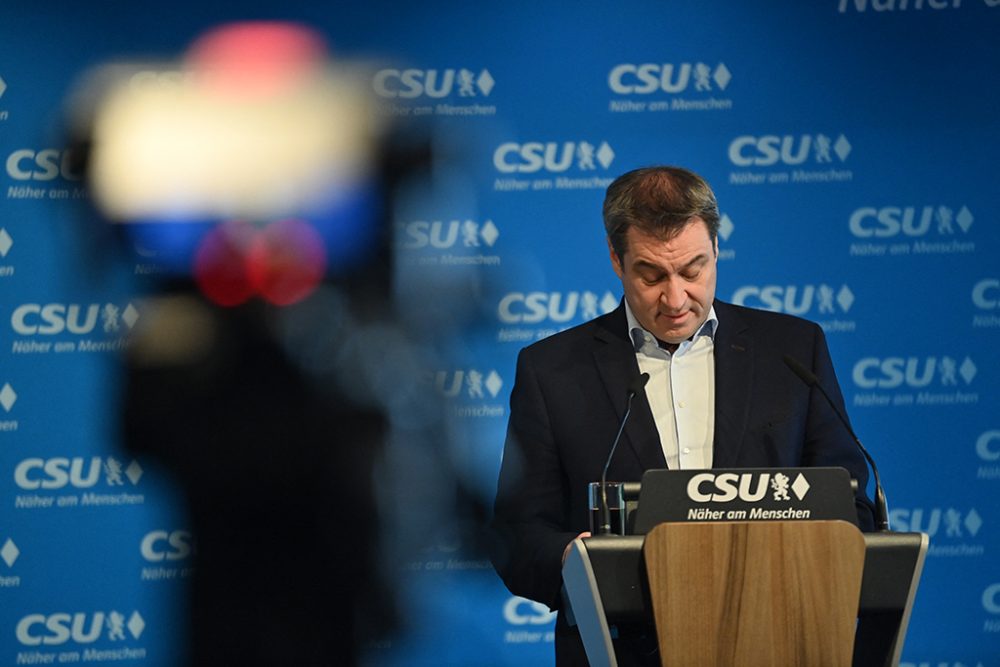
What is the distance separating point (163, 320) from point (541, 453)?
2242 millimetres

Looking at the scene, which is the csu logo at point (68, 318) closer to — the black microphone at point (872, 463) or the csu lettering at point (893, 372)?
the csu lettering at point (893, 372)

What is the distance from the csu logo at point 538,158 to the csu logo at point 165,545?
1823 millimetres

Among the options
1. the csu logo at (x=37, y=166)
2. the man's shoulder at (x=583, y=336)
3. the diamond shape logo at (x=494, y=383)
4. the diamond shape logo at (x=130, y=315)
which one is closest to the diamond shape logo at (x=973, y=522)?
the diamond shape logo at (x=494, y=383)

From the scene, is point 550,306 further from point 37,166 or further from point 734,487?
point 734,487

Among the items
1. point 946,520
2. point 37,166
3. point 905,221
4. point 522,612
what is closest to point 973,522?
point 946,520

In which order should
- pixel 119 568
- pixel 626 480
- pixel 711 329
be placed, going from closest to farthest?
pixel 626 480 < pixel 711 329 < pixel 119 568

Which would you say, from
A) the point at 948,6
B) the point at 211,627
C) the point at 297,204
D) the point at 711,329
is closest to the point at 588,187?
the point at 297,204

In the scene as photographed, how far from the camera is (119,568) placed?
4477mm

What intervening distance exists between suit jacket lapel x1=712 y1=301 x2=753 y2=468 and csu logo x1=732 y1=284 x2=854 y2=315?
1769 millimetres

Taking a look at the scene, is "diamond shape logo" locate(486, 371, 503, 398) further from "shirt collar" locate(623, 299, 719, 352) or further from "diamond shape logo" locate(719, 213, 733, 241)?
"shirt collar" locate(623, 299, 719, 352)

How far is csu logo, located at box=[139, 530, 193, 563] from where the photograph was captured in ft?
14.7

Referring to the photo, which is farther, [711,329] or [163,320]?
[163,320]

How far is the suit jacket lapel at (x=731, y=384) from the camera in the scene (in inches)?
105

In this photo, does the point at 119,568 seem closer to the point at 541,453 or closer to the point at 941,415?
the point at 541,453
